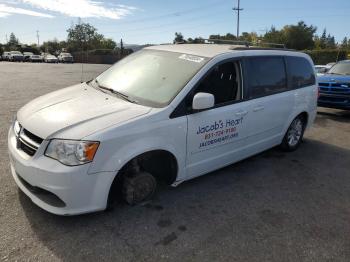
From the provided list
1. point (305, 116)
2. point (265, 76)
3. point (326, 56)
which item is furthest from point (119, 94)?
point (326, 56)

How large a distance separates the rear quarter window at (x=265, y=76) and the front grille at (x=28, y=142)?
2.79 metres

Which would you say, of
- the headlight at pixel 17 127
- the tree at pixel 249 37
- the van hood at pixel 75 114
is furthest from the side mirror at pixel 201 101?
the tree at pixel 249 37

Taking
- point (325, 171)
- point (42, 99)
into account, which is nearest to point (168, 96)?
point (42, 99)

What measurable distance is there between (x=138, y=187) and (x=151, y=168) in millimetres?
392

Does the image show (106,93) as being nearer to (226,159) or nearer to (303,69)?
(226,159)

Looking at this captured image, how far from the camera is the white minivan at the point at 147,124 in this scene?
120 inches

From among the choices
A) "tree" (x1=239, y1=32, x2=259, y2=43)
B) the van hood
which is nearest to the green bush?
"tree" (x1=239, y1=32, x2=259, y2=43)

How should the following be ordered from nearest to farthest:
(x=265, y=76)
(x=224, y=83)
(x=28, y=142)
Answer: (x=28, y=142), (x=224, y=83), (x=265, y=76)

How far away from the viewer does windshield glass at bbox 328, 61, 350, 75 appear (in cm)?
1017

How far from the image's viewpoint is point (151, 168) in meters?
3.92

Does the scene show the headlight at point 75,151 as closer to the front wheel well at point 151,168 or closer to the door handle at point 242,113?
the front wheel well at point 151,168

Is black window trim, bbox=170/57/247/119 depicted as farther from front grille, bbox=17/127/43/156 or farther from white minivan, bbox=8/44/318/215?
front grille, bbox=17/127/43/156

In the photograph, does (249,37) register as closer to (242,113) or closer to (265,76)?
(265,76)

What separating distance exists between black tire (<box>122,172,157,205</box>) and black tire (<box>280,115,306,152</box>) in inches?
120
